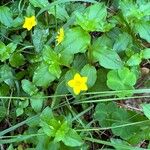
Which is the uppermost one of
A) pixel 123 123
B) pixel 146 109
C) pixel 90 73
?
pixel 90 73

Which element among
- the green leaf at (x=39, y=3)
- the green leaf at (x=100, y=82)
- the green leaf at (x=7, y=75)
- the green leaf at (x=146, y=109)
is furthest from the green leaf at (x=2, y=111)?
the green leaf at (x=146, y=109)

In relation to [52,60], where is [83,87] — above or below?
below

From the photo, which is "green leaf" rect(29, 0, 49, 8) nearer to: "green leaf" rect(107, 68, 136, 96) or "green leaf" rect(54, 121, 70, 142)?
"green leaf" rect(107, 68, 136, 96)

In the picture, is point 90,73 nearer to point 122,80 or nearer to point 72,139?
point 122,80

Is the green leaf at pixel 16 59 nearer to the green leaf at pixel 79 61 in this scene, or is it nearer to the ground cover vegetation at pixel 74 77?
the ground cover vegetation at pixel 74 77

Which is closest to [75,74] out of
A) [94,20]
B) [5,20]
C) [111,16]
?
[94,20]

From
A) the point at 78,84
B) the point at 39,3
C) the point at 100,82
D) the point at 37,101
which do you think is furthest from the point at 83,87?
the point at 39,3
